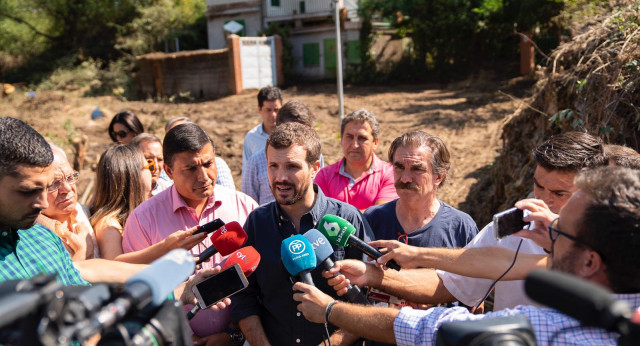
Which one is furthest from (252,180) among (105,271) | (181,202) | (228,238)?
(105,271)

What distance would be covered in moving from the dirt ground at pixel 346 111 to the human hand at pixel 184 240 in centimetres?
679

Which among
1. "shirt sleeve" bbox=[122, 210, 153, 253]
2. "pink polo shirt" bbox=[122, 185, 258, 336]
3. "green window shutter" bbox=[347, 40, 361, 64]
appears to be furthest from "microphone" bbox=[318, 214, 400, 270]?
"green window shutter" bbox=[347, 40, 361, 64]

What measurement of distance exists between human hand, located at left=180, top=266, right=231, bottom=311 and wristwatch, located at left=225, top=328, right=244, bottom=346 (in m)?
0.54

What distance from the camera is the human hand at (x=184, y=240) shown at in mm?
3082

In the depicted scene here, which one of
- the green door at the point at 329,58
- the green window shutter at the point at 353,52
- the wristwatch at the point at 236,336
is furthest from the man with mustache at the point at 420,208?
the green door at the point at 329,58

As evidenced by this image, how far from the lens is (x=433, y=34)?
70.4ft

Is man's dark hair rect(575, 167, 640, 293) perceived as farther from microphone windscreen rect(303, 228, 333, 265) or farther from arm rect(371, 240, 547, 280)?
microphone windscreen rect(303, 228, 333, 265)

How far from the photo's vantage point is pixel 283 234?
3258mm

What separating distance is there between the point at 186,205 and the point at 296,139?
0.90 meters

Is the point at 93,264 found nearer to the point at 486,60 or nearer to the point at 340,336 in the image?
the point at 340,336

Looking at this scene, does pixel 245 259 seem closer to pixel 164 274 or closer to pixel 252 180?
pixel 164 274

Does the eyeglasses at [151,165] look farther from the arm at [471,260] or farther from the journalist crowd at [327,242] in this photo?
the arm at [471,260]

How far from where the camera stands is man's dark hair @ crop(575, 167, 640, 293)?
1809 millimetres

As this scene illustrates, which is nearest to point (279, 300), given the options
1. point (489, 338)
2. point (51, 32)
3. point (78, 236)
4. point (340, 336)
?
point (340, 336)
